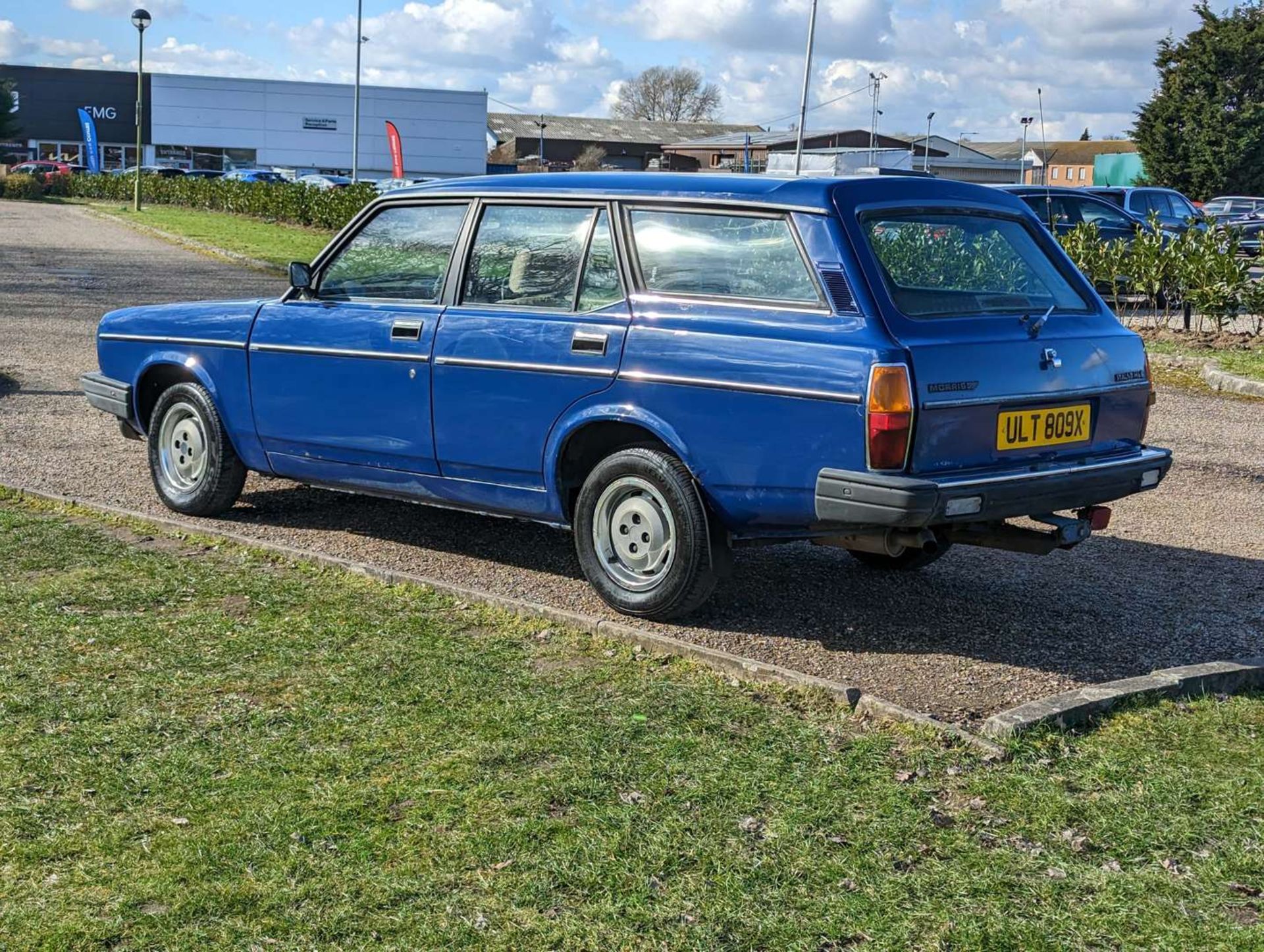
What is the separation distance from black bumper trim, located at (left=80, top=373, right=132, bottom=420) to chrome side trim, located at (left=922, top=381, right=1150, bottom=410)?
4.60m

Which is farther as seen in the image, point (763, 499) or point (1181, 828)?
point (763, 499)

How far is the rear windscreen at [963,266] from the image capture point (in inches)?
215

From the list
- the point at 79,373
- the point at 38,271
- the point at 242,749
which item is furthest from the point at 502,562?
the point at 38,271

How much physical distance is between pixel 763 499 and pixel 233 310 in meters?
3.21

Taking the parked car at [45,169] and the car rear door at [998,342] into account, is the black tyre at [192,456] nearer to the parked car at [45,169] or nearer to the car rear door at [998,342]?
the car rear door at [998,342]

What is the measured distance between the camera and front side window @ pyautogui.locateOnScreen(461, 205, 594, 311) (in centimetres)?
612

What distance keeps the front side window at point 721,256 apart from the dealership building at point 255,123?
8897 cm

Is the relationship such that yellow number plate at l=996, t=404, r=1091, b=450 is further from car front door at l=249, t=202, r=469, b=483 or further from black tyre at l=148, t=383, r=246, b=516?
black tyre at l=148, t=383, r=246, b=516

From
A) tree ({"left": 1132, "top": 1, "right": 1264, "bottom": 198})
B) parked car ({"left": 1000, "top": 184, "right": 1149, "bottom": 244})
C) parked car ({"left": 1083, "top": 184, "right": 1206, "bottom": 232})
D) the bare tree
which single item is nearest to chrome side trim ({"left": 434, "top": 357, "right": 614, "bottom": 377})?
parked car ({"left": 1000, "top": 184, "right": 1149, "bottom": 244})

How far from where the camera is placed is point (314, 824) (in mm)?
3820

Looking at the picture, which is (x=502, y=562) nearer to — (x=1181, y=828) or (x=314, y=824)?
(x=314, y=824)

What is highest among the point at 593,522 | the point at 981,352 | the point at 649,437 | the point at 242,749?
the point at 981,352

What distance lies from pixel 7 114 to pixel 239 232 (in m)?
55.4

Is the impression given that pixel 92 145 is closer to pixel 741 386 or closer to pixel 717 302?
pixel 717 302
